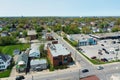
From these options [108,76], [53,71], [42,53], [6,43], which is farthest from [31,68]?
[6,43]

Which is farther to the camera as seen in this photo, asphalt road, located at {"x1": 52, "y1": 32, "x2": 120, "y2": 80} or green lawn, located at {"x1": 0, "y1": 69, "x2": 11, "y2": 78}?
green lawn, located at {"x1": 0, "y1": 69, "x2": 11, "y2": 78}

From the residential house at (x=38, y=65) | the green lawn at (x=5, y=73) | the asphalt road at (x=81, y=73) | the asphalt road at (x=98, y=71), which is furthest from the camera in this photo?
the residential house at (x=38, y=65)

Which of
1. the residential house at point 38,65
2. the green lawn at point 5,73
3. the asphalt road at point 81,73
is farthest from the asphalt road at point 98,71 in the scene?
the green lawn at point 5,73

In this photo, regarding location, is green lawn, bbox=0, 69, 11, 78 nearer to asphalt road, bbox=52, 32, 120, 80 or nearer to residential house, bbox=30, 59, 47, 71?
residential house, bbox=30, 59, 47, 71

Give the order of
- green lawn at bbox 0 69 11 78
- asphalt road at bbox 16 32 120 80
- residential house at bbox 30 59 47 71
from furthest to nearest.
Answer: residential house at bbox 30 59 47 71 → green lawn at bbox 0 69 11 78 → asphalt road at bbox 16 32 120 80

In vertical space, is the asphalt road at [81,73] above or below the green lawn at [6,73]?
above

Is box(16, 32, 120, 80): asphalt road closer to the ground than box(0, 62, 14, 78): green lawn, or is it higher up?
higher up

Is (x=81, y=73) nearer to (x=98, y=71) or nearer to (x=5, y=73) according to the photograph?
(x=98, y=71)

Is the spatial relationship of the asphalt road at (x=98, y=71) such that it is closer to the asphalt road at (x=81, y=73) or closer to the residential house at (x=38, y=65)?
the asphalt road at (x=81, y=73)

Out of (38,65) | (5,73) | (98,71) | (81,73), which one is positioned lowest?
(5,73)

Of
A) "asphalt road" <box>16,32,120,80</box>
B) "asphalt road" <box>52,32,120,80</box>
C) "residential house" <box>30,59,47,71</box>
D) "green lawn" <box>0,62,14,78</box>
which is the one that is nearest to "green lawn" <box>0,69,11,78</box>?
"green lawn" <box>0,62,14,78</box>

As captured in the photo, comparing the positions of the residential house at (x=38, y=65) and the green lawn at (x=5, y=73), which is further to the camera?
the residential house at (x=38, y=65)

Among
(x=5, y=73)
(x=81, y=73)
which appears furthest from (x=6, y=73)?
(x=81, y=73)
